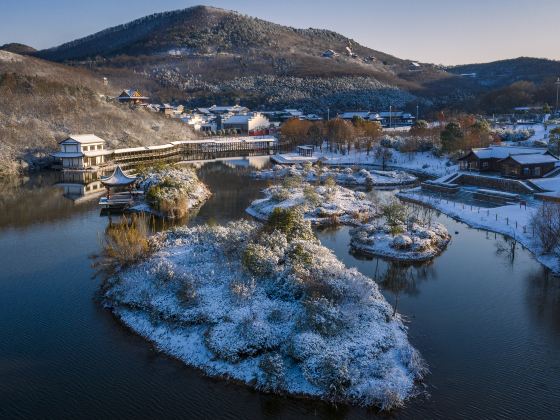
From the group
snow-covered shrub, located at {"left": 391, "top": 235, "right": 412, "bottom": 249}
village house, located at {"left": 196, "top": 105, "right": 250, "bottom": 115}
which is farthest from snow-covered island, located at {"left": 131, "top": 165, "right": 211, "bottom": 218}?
village house, located at {"left": 196, "top": 105, "right": 250, "bottom": 115}

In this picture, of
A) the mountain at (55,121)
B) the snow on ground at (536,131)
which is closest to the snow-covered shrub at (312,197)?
the snow on ground at (536,131)

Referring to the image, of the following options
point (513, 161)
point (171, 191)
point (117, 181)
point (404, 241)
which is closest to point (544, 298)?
point (404, 241)

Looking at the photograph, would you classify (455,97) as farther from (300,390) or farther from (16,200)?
(300,390)

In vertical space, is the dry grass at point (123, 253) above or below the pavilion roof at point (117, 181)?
below

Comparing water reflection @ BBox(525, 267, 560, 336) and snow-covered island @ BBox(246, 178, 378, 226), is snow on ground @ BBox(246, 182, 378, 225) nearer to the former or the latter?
snow-covered island @ BBox(246, 178, 378, 226)

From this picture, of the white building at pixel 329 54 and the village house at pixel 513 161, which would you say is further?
the white building at pixel 329 54

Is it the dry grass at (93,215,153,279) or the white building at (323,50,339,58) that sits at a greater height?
the white building at (323,50,339,58)

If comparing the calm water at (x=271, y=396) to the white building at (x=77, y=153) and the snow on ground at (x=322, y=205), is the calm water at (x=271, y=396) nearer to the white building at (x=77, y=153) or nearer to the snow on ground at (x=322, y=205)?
the snow on ground at (x=322, y=205)

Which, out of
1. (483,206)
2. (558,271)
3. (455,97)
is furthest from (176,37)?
(558,271)
